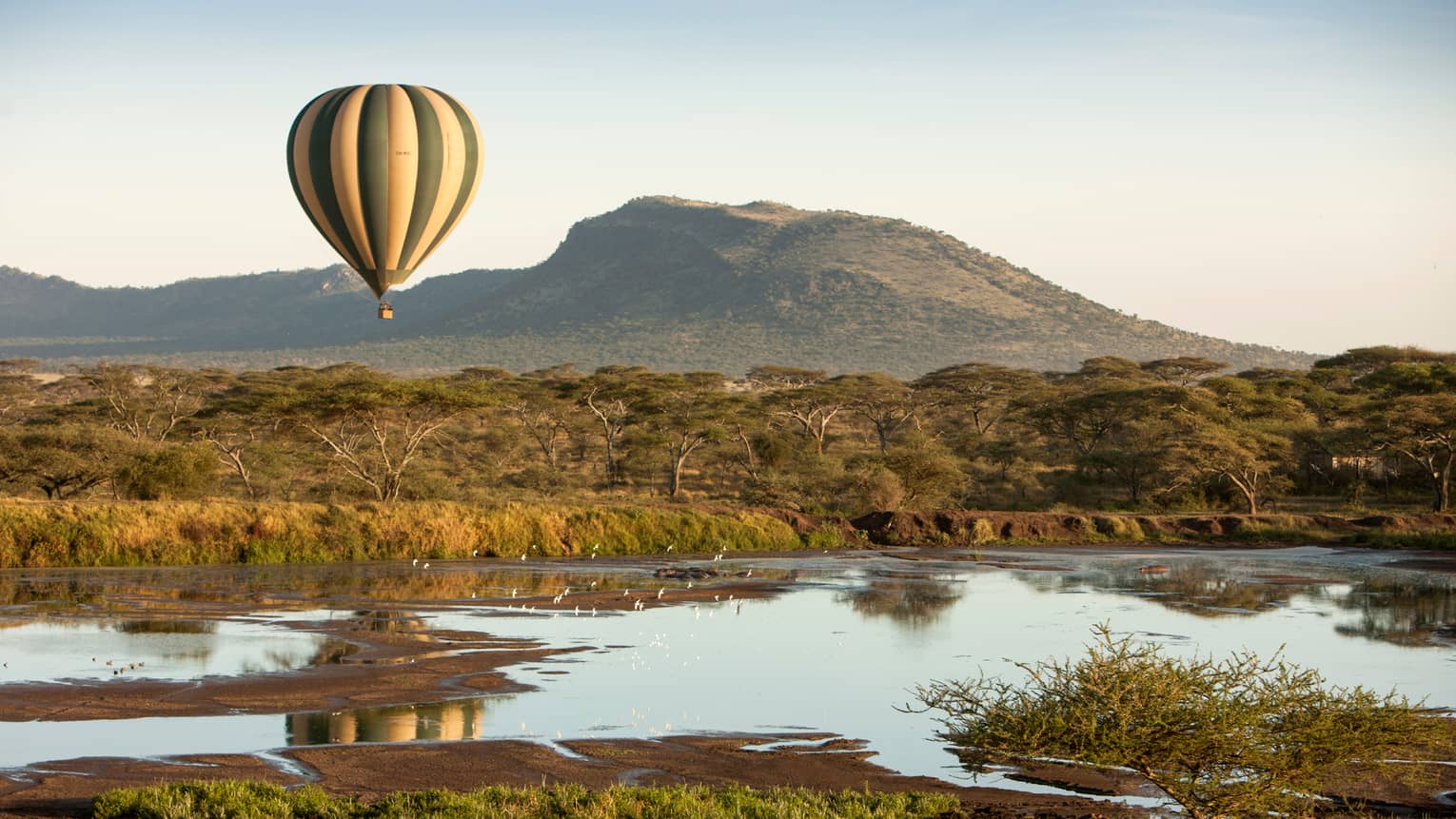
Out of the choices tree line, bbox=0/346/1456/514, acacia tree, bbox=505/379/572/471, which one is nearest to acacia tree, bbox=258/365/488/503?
tree line, bbox=0/346/1456/514

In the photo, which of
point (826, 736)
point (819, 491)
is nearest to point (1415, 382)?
point (819, 491)

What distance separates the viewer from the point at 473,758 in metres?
13.0

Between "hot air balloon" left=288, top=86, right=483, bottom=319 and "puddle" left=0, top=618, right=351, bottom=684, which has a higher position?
"hot air balloon" left=288, top=86, right=483, bottom=319

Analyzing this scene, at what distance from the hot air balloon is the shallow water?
722 cm

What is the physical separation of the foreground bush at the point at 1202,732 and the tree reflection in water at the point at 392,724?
18.9 ft

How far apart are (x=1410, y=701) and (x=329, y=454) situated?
4300 cm

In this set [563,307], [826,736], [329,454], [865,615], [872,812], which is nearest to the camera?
[872,812]

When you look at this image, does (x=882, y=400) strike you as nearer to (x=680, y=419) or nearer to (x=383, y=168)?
(x=680, y=419)

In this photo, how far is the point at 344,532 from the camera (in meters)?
33.4

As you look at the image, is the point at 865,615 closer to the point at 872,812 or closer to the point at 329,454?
the point at 872,812

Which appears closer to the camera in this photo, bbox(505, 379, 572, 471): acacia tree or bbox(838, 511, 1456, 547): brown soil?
bbox(838, 511, 1456, 547): brown soil

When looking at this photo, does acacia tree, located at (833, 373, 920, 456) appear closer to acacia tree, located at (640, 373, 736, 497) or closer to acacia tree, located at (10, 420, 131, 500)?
acacia tree, located at (640, 373, 736, 497)

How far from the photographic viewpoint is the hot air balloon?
31250 mm

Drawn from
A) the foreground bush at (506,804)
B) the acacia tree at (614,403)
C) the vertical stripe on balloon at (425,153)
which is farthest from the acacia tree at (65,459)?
the foreground bush at (506,804)
